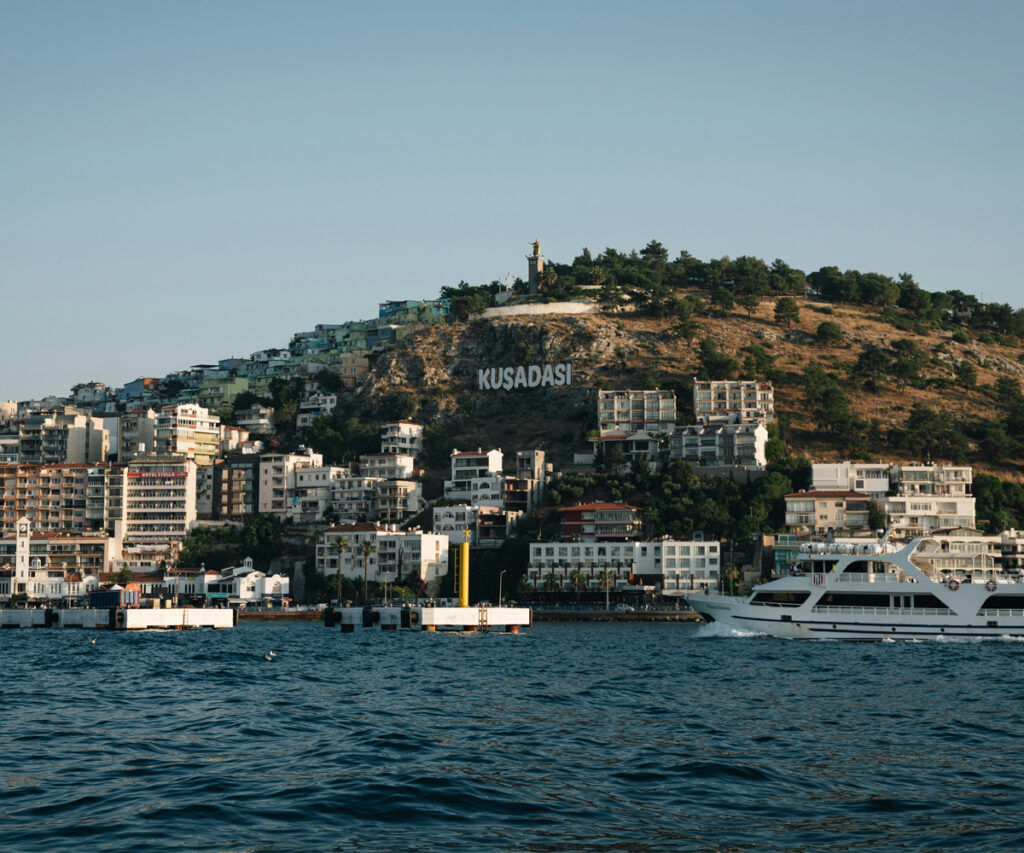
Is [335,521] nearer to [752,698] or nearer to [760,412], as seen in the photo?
[760,412]

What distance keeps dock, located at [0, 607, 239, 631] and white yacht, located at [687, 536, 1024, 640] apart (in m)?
45.4

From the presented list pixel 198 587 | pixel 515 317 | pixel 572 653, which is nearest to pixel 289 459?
pixel 198 587

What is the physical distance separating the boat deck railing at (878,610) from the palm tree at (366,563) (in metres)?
63.7

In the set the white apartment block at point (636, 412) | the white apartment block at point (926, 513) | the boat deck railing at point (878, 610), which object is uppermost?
the white apartment block at point (636, 412)

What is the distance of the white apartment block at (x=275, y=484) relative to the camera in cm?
14638

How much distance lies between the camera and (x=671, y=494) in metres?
127

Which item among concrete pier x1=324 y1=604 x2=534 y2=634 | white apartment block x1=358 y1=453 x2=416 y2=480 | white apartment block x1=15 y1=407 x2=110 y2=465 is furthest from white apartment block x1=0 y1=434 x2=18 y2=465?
concrete pier x1=324 y1=604 x2=534 y2=634

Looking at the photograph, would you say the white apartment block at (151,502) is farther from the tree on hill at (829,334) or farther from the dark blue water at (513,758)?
the dark blue water at (513,758)

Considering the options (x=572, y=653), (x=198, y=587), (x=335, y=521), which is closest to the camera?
(x=572, y=653)

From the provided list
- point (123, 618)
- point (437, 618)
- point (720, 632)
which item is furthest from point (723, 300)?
point (720, 632)

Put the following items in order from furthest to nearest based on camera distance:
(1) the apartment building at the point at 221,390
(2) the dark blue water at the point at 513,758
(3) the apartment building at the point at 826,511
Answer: (1) the apartment building at the point at 221,390
(3) the apartment building at the point at 826,511
(2) the dark blue water at the point at 513,758

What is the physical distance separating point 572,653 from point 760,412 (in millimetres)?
91051

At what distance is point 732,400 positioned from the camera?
144375 mm

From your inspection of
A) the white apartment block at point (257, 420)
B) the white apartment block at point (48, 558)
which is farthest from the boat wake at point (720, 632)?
the white apartment block at point (257, 420)
